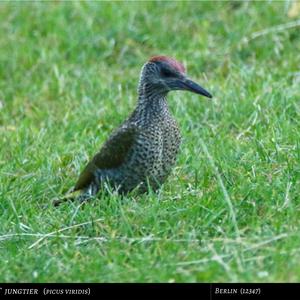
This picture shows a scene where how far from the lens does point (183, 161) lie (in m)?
7.57

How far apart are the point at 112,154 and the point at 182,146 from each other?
0.82m

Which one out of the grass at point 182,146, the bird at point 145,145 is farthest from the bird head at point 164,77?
the grass at point 182,146

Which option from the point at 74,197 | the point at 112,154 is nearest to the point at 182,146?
the point at 112,154

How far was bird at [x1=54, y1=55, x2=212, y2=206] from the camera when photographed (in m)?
7.04

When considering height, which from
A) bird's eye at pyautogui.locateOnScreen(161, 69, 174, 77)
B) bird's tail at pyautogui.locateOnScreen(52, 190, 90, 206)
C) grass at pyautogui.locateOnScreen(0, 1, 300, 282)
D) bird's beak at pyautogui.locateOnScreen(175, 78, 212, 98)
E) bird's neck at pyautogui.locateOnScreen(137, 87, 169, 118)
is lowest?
bird's tail at pyautogui.locateOnScreen(52, 190, 90, 206)

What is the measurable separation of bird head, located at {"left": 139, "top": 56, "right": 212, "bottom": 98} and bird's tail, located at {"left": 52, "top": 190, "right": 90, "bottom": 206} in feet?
2.68

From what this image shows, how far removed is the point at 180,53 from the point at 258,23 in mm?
776

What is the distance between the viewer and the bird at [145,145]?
7.04 m

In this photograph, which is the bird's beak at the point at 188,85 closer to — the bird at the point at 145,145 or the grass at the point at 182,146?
the bird at the point at 145,145

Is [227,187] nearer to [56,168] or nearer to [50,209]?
[50,209]

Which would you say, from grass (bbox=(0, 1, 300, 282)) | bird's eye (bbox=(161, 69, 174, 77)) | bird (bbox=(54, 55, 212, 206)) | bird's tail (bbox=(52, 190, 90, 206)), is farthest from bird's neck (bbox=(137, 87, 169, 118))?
bird's tail (bbox=(52, 190, 90, 206))

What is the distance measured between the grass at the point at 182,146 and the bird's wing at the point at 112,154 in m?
0.30

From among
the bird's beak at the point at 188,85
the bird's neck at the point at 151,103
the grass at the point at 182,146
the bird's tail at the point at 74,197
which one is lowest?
the bird's tail at the point at 74,197

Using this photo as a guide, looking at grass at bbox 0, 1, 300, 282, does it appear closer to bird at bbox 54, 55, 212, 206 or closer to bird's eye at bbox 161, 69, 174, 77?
bird at bbox 54, 55, 212, 206
